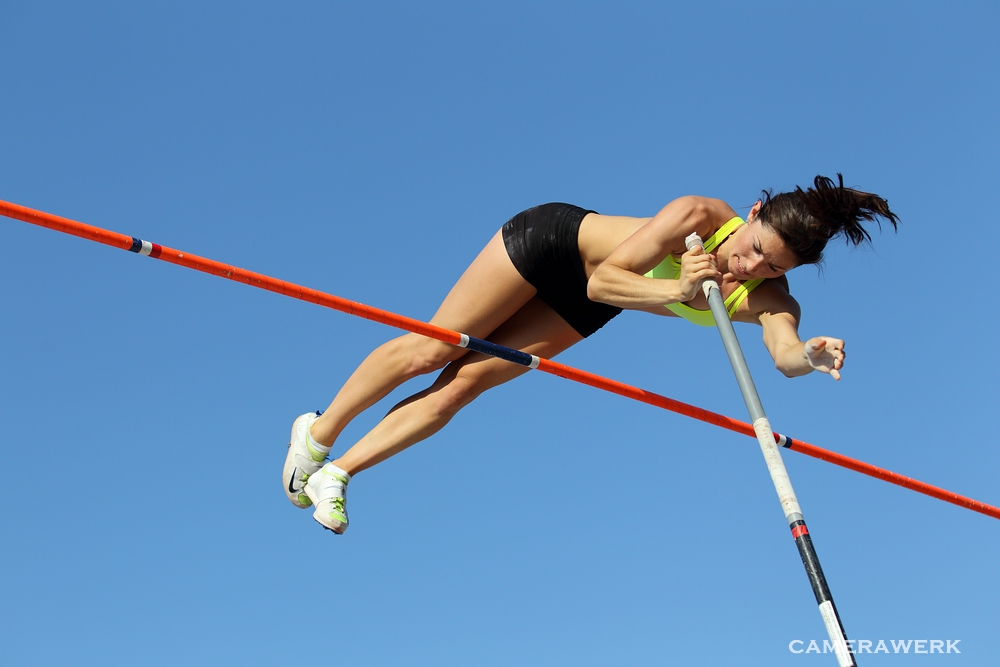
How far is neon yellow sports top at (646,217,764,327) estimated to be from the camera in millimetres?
5578

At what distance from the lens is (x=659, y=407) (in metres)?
6.08

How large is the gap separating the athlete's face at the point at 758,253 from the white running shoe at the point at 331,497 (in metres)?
2.49

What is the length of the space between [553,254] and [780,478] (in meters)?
1.92

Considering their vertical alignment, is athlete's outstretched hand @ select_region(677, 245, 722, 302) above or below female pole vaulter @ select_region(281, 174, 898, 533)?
below

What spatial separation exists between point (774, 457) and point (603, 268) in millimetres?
1397

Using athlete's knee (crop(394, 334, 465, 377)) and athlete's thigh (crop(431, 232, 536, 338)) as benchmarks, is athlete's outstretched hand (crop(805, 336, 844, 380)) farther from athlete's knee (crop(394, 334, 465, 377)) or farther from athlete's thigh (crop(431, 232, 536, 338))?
athlete's knee (crop(394, 334, 465, 377))

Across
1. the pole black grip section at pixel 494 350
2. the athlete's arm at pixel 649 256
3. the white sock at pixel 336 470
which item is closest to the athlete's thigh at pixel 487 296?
the pole black grip section at pixel 494 350

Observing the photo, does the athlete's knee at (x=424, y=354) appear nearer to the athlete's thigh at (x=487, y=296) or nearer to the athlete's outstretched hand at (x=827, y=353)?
the athlete's thigh at (x=487, y=296)

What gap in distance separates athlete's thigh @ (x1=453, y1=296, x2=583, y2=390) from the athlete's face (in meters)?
1.17

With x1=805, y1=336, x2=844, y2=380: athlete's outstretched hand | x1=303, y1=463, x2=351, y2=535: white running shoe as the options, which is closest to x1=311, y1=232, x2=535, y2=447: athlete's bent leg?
x1=303, y1=463, x2=351, y2=535: white running shoe

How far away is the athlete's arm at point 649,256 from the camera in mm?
5260

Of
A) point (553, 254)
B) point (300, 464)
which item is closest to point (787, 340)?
point (553, 254)

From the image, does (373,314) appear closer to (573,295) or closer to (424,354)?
(424,354)

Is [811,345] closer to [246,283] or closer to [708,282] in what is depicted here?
[708,282]
